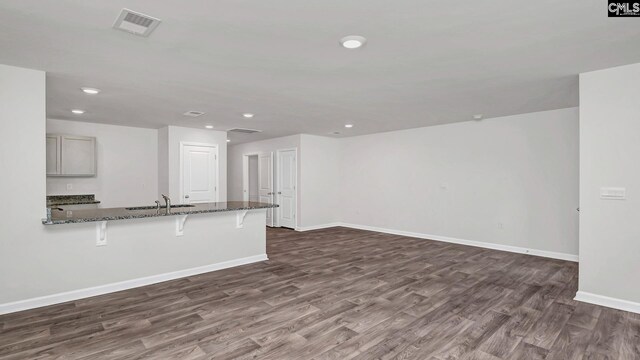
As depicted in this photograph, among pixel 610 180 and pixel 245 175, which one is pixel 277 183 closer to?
pixel 245 175

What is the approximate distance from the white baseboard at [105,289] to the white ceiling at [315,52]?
234 centimetres

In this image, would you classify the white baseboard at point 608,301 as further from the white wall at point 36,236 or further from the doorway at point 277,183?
the doorway at point 277,183

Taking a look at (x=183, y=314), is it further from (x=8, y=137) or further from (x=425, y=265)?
(x=425, y=265)

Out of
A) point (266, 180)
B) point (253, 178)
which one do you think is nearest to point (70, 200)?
point (266, 180)

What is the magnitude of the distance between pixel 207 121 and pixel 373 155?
3.98 m

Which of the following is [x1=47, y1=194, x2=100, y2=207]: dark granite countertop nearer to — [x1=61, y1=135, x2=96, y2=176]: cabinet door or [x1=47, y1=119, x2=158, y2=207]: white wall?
[x1=47, y1=119, x2=158, y2=207]: white wall

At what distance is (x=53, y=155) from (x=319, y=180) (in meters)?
5.34

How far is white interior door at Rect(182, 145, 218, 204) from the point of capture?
6.52 metres

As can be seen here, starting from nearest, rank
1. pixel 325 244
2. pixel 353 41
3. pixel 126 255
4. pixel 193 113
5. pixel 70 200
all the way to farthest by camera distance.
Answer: pixel 353 41, pixel 126 255, pixel 193 113, pixel 70 200, pixel 325 244

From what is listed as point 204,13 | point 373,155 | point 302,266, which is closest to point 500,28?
point 204,13

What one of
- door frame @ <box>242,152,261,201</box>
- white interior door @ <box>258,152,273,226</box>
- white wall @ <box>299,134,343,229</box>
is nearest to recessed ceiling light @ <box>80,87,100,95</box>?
white wall @ <box>299,134,343,229</box>

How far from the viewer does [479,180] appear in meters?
6.02

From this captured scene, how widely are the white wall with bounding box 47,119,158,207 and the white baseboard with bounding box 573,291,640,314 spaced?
7.40 m

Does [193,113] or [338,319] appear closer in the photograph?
[338,319]
